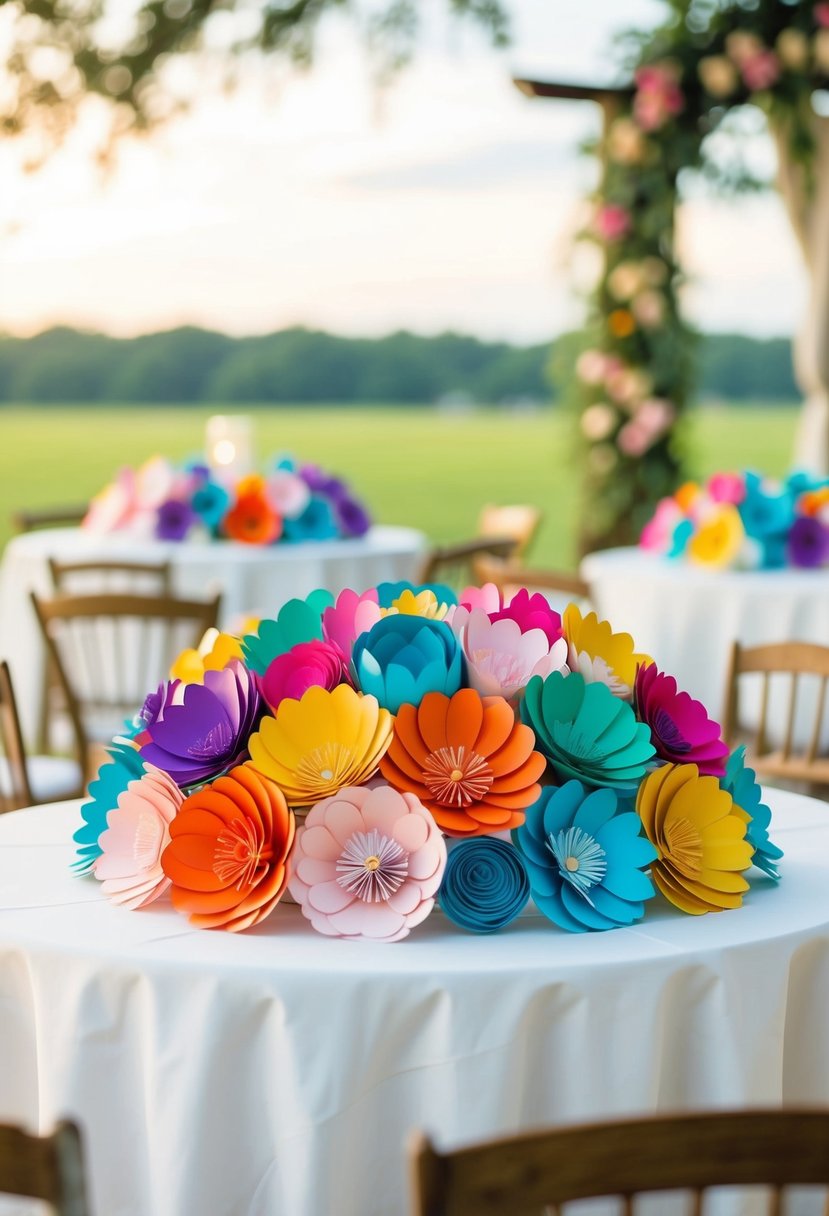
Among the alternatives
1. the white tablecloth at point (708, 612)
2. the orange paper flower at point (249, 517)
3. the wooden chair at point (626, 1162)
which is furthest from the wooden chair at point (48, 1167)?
the orange paper flower at point (249, 517)

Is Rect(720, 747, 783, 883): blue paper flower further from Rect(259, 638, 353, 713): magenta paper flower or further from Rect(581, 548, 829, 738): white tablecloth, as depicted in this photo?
Rect(581, 548, 829, 738): white tablecloth

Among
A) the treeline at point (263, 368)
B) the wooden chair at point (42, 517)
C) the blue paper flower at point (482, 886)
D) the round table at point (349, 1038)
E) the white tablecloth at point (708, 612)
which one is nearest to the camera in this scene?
the round table at point (349, 1038)

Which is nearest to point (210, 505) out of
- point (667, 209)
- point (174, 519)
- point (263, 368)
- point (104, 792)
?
point (174, 519)

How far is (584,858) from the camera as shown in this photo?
5.02 feet

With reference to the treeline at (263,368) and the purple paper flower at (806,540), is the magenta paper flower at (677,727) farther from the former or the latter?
the treeline at (263,368)

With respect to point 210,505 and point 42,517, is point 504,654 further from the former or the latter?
point 42,517

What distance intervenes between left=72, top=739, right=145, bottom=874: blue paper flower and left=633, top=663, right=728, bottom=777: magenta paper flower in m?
0.58

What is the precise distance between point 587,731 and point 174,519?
141 inches

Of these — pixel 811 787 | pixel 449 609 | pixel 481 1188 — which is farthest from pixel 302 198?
pixel 481 1188

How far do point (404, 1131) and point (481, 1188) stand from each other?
584 millimetres

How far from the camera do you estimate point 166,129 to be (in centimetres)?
750

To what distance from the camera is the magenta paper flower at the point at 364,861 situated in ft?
4.87

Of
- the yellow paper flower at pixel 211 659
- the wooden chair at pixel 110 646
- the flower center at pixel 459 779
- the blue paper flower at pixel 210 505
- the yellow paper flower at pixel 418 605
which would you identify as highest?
the yellow paper flower at pixel 418 605

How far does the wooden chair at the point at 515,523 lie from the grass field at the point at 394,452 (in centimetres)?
935
